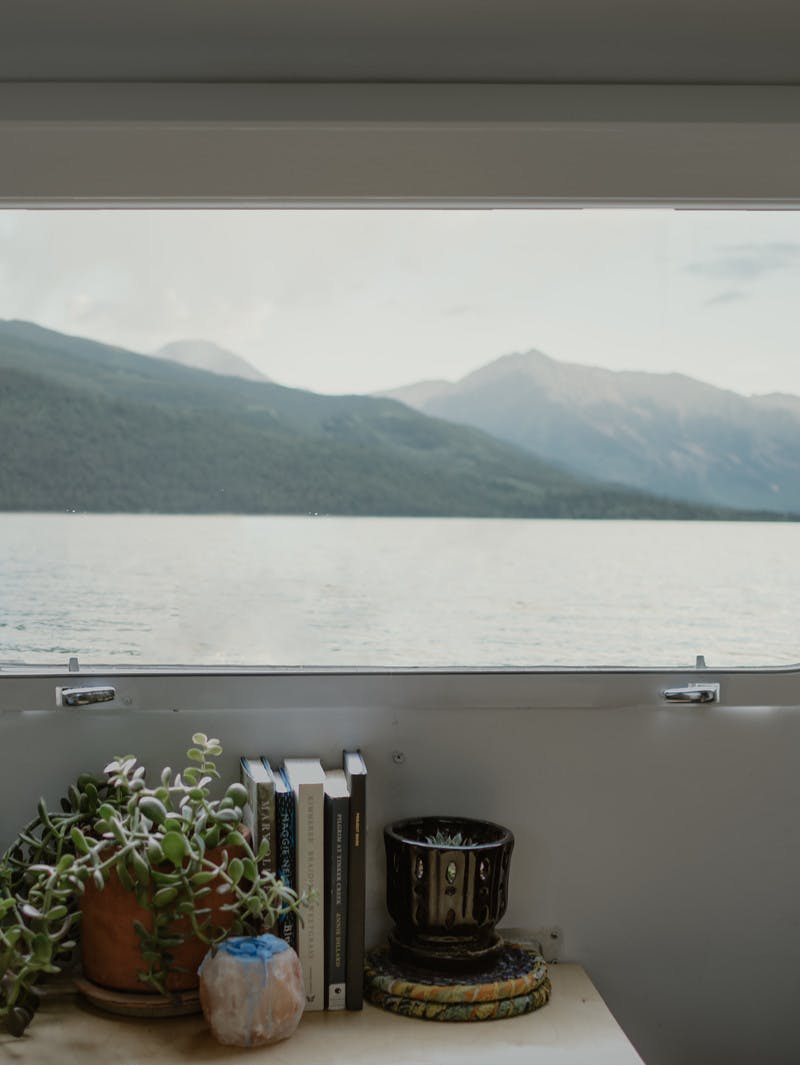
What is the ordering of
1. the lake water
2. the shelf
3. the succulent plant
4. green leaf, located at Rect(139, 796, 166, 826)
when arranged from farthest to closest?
1. the lake water
2. the succulent plant
3. green leaf, located at Rect(139, 796, 166, 826)
4. the shelf

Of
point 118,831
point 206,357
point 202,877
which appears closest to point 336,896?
point 202,877

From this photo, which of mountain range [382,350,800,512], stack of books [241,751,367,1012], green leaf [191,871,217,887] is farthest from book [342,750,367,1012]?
mountain range [382,350,800,512]

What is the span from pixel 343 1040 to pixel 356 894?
0.19m

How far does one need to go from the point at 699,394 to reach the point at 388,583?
A: 0.59 metres

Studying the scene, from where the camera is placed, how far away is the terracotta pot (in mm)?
1525

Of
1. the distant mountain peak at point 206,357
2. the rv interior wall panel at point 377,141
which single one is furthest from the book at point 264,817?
the rv interior wall panel at point 377,141

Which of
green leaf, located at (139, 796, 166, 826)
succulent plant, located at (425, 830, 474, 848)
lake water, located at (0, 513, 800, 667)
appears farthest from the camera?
lake water, located at (0, 513, 800, 667)

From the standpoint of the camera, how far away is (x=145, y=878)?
4.89 ft

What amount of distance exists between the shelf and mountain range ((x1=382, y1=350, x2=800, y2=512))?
0.83 m

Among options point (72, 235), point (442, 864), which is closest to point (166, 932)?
point (442, 864)

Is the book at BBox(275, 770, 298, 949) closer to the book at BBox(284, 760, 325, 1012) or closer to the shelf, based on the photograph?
the book at BBox(284, 760, 325, 1012)

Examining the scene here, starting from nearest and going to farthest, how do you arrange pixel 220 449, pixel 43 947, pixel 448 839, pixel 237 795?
pixel 43 947, pixel 237 795, pixel 448 839, pixel 220 449

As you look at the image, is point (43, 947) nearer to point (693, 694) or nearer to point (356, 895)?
point (356, 895)

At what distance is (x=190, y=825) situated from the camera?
155 centimetres
